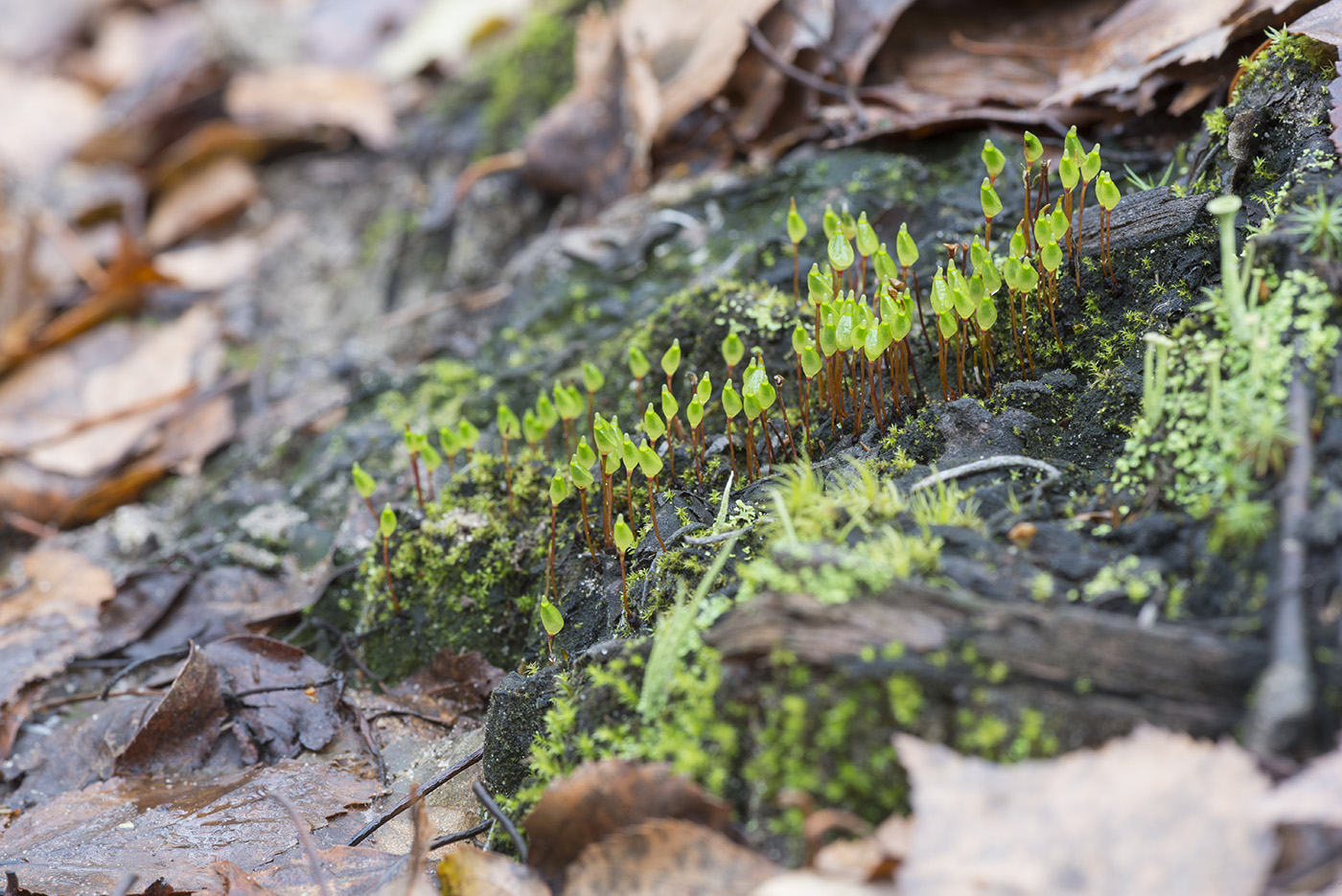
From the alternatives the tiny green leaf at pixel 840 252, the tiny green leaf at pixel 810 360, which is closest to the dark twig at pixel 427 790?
the tiny green leaf at pixel 810 360

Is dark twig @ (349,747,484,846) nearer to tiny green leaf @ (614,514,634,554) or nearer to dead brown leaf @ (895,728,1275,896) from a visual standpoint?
tiny green leaf @ (614,514,634,554)

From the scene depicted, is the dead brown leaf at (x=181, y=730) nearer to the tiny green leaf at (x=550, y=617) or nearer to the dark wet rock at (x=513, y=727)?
the dark wet rock at (x=513, y=727)

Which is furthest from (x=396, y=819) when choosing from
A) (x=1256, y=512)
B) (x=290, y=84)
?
(x=290, y=84)

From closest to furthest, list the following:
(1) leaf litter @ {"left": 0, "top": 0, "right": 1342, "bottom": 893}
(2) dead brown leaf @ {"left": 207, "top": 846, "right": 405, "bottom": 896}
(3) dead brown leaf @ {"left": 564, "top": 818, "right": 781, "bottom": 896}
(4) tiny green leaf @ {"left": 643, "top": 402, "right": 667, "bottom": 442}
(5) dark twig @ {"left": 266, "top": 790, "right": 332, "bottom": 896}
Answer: (1) leaf litter @ {"left": 0, "top": 0, "right": 1342, "bottom": 893} → (3) dead brown leaf @ {"left": 564, "top": 818, "right": 781, "bottom": 896} → (5) dark twig @ {"left": 266, "top": 790, "right": 332, "bottom": 896} → (2) dead brown leaf @ {"left": 207, "top": 846, "right": 405, "bottom": 896} → (4) tiny green leaf @ {"left": 643, "top": 402, "right": 667, "bottom": 442}

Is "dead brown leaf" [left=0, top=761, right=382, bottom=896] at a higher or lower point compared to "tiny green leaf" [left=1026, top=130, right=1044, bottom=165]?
lower

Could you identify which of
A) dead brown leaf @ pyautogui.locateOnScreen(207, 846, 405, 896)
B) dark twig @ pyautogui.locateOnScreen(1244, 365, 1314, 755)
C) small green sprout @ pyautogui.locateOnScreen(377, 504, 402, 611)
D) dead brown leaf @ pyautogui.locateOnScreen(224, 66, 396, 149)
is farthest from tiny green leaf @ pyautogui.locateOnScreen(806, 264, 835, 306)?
dead brown leaf @ pyautogui.locateOnScreen(224, 66, 396, 149)

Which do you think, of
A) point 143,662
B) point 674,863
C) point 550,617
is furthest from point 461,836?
point 143,662
